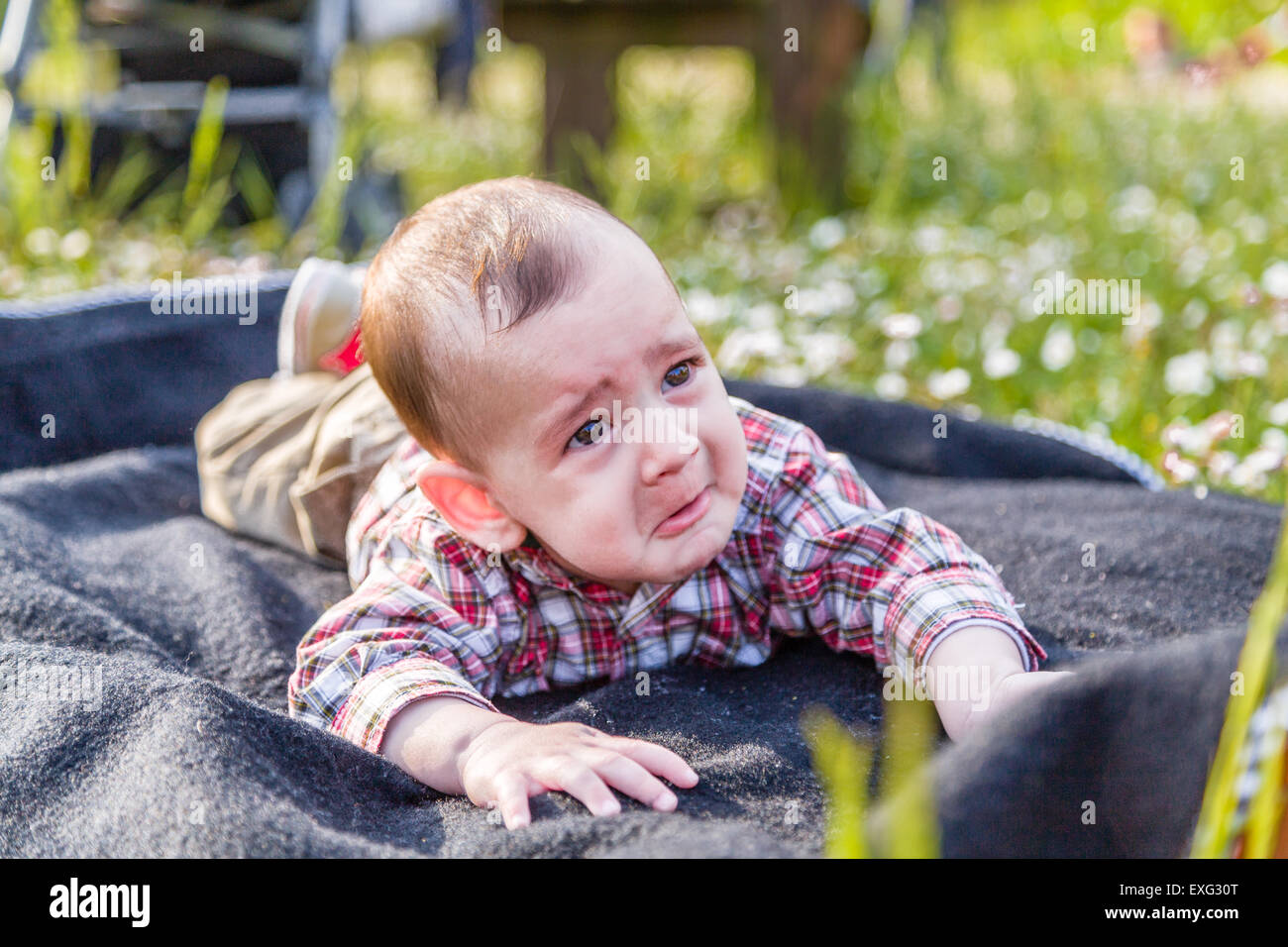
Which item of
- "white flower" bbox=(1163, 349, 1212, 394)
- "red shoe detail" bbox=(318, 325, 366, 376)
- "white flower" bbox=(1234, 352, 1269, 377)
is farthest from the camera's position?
"white flower" bbox=(1163, 349, 1212, 394)

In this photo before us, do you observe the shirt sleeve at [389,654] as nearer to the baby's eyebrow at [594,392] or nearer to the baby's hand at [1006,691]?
the baby's eyebrow at [594,392]

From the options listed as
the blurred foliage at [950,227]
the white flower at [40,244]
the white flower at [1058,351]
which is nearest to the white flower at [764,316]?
the blurred foliage at [950,227]

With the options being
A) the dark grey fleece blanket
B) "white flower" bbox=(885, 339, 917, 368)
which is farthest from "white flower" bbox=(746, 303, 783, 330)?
the dark grey fleece blanket

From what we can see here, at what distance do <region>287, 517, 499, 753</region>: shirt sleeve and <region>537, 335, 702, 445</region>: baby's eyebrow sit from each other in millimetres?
238

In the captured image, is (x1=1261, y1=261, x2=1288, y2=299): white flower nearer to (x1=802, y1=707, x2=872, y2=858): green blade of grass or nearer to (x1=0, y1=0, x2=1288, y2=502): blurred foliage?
(x1=0, y1=0, x2=1288, y2=502): blurred foliage

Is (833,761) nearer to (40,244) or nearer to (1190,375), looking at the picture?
(1190,375)

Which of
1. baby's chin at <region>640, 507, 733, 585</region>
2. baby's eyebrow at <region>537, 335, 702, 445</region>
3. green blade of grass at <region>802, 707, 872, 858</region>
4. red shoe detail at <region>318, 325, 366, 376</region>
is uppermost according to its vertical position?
baby's eyebrow at <region>537, 335, 702, 445</region>

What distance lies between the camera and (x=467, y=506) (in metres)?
1.24

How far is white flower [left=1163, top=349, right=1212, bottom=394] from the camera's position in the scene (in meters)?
2.06

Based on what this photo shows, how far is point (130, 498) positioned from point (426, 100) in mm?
5820

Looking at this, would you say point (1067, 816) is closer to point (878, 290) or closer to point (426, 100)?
point (878, 290)

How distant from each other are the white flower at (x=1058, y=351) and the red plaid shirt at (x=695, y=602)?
1028 millimetres
